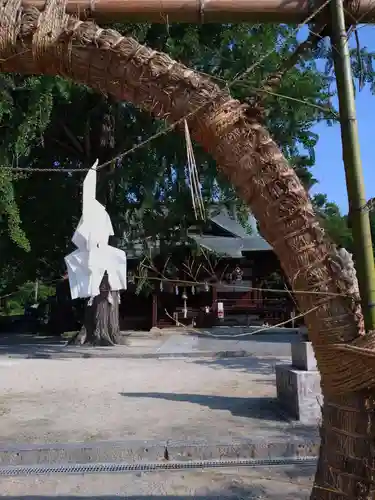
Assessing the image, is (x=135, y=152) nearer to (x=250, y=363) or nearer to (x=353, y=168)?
(x=250, y=363)

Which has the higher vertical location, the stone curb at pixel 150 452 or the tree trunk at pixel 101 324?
the tree trunk at pixel 101 324

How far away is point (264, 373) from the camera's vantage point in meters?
10.8

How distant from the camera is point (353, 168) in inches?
88.8

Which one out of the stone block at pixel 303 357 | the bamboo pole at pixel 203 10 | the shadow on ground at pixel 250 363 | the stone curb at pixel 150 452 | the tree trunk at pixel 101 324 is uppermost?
the bamboo pole at pixel 203 10

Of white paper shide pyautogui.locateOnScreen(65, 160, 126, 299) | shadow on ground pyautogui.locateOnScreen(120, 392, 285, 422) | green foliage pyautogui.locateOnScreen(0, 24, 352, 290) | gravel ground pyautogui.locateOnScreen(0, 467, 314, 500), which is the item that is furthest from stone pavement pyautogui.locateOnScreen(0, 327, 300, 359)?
white paper shide pyautogui.locateOnScreen(65, 160, 126, 299)

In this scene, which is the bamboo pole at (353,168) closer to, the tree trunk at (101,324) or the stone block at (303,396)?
the stone block at (303,396)

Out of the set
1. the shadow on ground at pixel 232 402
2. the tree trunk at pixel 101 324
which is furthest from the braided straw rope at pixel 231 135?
the tree trunk at pixel 101 324

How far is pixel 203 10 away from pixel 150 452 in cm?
435

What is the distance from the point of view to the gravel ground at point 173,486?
4512 millimetres

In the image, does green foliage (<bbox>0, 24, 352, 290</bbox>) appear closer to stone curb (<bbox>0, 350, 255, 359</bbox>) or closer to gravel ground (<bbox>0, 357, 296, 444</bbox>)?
stone curb (<bbox>0, 350, 255, 359</bbox>)

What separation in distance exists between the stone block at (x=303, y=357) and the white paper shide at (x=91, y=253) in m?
2.80

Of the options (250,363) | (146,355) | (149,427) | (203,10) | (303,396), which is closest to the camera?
(203,10)

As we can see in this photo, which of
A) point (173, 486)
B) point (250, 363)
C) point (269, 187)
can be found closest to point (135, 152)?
point (250, 363)

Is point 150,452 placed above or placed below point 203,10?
below
